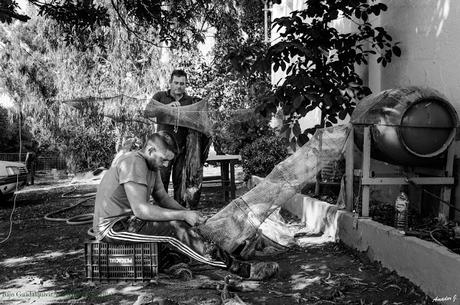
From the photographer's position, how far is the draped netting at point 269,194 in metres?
4.26

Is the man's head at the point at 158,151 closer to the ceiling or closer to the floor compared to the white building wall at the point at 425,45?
closer to the floor

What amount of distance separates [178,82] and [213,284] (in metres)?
3.03

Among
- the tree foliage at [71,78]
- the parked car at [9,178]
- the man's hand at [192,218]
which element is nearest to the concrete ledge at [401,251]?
the man's hand at [192,218]

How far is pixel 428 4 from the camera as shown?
521cm

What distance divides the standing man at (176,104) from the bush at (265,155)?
424cm

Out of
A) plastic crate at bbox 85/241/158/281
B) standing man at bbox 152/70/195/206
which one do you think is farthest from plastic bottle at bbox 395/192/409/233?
standing man at bbox 152/70/195/206

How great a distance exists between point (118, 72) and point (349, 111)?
464 inches

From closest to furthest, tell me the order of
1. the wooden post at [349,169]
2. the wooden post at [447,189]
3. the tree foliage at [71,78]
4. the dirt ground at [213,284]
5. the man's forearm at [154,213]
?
the dirt ground at [213,284], the man's forearm at [154,213], the wooden post at [447,189], the wooden post at [349,169], the tree foliage at [71,78]

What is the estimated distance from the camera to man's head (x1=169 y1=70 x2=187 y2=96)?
5836 mm

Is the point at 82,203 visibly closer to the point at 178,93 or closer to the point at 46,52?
the point at 178,93

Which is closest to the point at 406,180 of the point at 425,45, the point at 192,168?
the point at 425,45

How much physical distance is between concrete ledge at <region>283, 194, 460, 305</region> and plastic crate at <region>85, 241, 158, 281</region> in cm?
194

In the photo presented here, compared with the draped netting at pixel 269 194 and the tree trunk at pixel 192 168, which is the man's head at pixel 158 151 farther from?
the tree trunk at pixel 192 168

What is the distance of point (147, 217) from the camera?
144 inches
